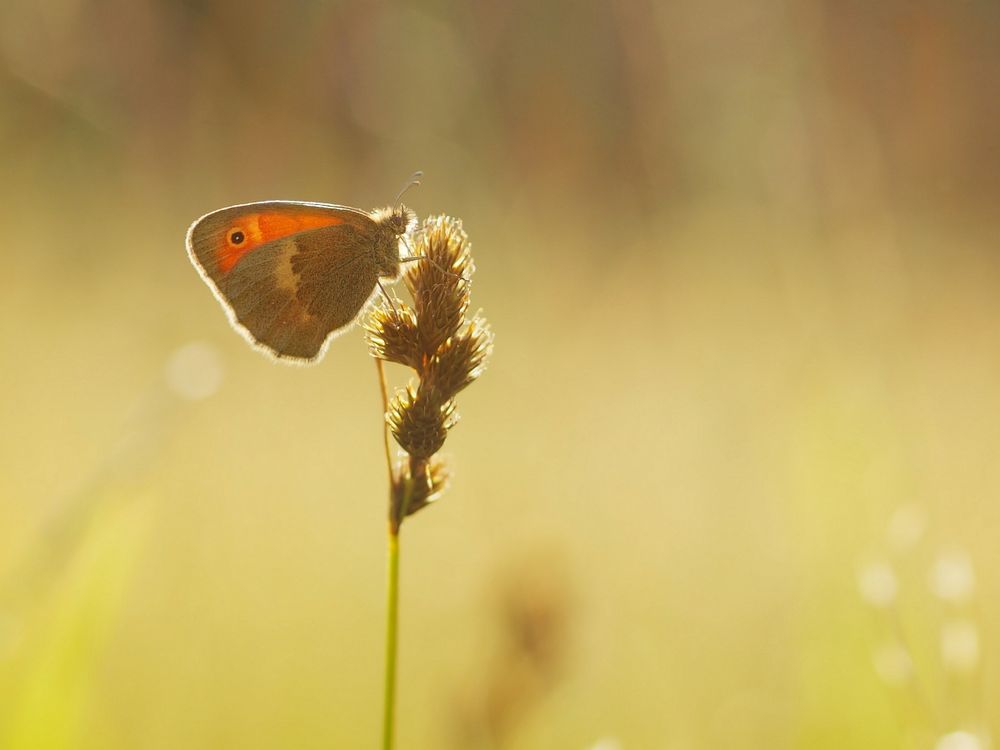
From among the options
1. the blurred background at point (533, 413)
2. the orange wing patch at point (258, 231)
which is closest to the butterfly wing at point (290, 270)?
the orange wing patch at point (258, 231)

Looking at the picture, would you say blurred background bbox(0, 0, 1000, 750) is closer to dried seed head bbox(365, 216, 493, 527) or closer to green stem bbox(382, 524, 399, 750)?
dried seed head bbox(365, 216, 493, 527)

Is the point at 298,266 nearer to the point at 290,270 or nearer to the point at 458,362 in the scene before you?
the point at 290,270

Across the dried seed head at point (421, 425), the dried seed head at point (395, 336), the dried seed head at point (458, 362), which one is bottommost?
the dried seed head at point (421, 425)

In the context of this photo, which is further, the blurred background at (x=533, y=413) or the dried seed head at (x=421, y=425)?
the blurred background at (x=533, y=413)

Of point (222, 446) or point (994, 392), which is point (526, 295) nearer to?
point (222, 446)

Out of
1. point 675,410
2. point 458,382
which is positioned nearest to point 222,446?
point 675,410

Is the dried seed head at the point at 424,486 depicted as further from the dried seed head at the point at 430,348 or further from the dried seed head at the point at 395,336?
the dried seed head at the point at 395,336

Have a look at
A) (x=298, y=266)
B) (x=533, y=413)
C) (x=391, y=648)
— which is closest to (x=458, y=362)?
(x=391, y=648)
